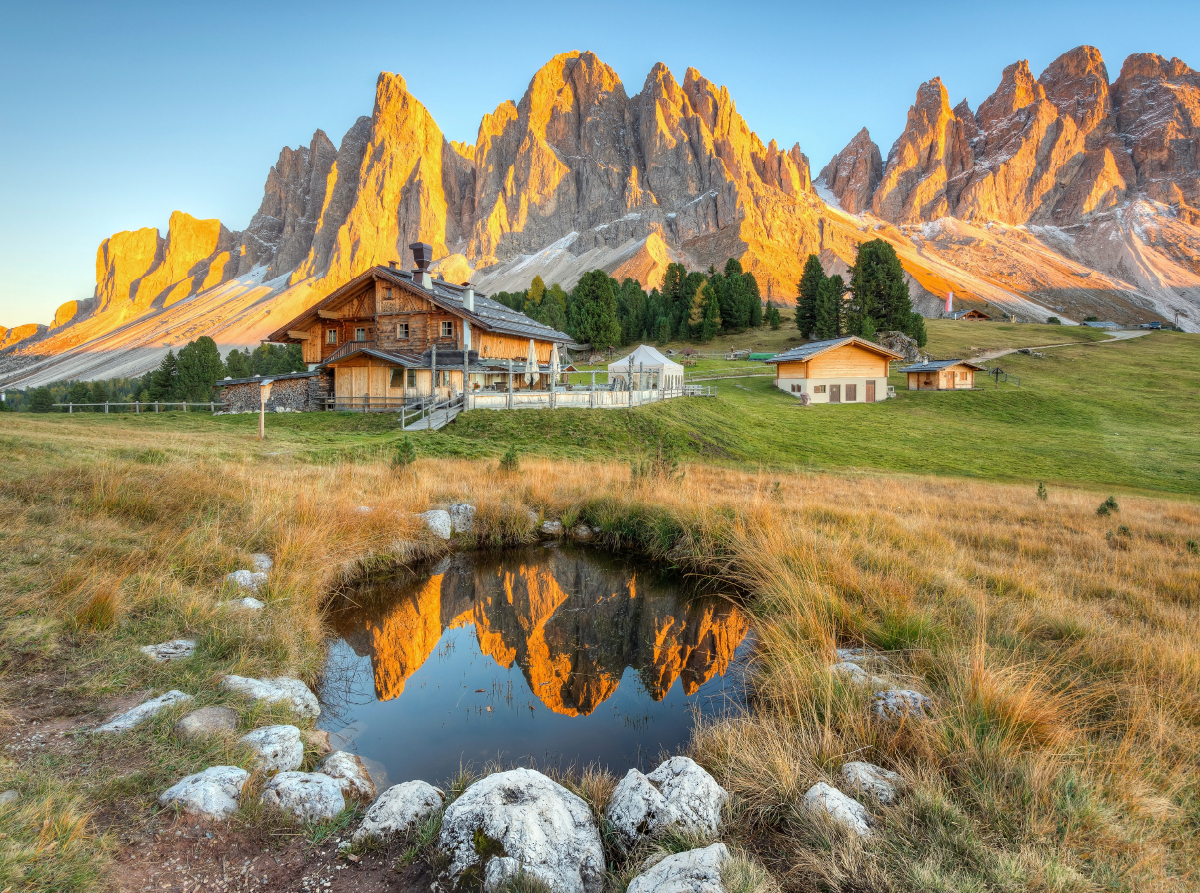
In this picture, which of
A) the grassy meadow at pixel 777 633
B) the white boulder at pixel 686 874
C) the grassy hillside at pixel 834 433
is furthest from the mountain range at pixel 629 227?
the white boulder at pixel 686 874

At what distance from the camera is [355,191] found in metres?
200

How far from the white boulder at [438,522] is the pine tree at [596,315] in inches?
2376

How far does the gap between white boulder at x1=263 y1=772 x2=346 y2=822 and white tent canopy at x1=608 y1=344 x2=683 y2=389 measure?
27805mm

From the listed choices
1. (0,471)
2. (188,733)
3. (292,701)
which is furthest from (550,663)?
(0,471)

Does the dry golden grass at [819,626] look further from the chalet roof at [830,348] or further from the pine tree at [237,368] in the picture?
the pine tree at [237,368]

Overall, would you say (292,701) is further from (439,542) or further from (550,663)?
(439,542)

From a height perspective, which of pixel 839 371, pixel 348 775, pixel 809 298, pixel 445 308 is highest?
pixel 809 298

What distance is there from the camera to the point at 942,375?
43219mm

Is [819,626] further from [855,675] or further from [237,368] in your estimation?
[237,368]

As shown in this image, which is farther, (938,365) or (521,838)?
(938,365)

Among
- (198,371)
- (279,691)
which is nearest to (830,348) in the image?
(279,691)

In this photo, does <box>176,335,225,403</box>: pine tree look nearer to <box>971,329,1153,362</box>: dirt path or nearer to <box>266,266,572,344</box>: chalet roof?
<box>266,266,572,344</box>: chalet roof

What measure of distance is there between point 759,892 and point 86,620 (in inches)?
242

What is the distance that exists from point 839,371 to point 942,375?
826 cm
